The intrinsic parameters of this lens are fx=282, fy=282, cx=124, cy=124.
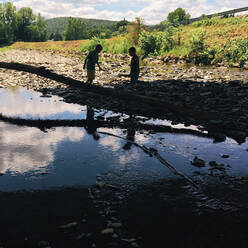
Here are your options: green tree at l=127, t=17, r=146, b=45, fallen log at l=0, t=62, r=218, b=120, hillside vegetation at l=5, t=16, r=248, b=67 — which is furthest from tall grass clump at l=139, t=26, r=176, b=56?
fallen log at l=0, t=62, r=218, b=120

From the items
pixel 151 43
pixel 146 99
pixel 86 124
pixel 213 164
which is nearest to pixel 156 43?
pixel 151 43

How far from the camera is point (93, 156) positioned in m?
6.83

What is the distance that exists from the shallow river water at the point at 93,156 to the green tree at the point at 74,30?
320 feet

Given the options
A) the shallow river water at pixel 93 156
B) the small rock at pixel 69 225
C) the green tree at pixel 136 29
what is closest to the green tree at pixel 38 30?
the green tree at pixel 136 29

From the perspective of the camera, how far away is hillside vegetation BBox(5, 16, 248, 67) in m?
24.7

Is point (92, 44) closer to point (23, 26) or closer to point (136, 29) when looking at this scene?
point (136, 29)

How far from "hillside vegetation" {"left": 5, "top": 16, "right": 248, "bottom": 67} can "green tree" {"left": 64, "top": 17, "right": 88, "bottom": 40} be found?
64530 mm

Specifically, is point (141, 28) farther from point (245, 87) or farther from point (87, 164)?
point (87, 164)

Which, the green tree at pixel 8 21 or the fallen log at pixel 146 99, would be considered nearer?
the fallen log at pixel 146 99

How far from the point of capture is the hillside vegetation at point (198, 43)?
24.7m

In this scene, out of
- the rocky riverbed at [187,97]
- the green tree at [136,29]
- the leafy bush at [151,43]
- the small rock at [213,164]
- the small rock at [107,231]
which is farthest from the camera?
the green tree at [136,29]

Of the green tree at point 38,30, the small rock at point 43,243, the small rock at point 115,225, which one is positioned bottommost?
the small rock at point 43,243

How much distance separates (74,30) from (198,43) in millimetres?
83164

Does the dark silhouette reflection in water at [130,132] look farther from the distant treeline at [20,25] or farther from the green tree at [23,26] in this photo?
the green tree at [23,26]
